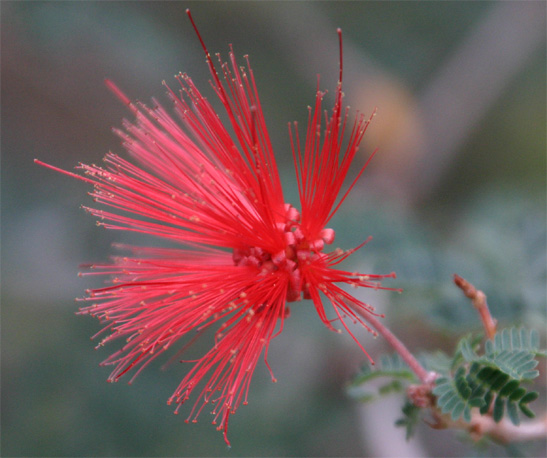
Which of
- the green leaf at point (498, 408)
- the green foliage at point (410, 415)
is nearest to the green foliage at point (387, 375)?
the green foliage at point (410, 415)

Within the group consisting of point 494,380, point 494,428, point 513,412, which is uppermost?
point 494,380

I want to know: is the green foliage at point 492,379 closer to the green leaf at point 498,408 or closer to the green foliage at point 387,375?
the green leaf at point 498,408

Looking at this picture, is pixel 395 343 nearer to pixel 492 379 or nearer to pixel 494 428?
pixel 492 379

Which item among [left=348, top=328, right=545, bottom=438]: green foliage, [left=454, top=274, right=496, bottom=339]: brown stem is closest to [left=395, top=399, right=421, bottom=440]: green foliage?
[left=348, top=328, right=545, bottom=438]: green foliage

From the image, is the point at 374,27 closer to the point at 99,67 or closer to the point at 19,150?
the point at 99,67

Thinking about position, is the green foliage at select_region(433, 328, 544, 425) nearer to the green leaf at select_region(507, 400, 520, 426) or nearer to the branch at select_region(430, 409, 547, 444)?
the green leaf at select_region(507, 400, 520, 426)

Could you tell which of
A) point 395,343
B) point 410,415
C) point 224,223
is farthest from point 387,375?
point 224,223
